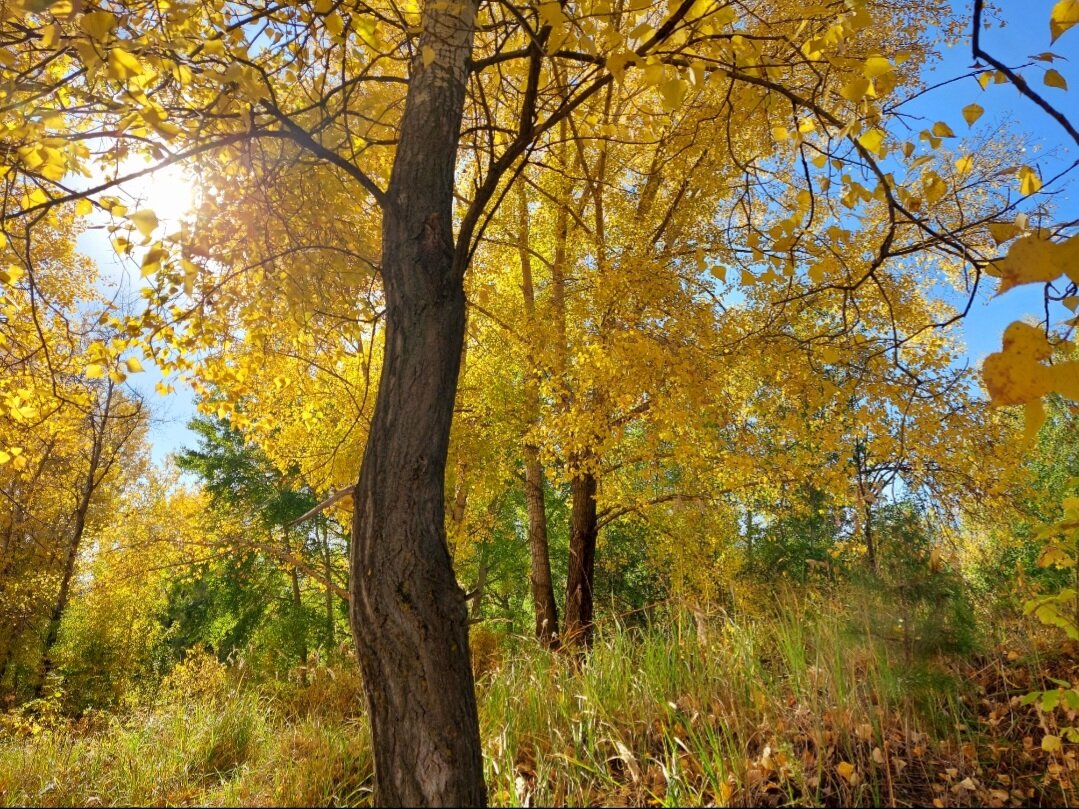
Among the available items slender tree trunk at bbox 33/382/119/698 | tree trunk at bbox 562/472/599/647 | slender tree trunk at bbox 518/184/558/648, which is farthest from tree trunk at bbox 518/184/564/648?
slender tree trunk at bbox 33/382/119/698

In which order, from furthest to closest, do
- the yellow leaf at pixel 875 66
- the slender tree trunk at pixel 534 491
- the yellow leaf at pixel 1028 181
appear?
the slender tree trunk at pixel 534 491 → the yellow leaf at pixel 875 66 → the yellow leaf at pixel 1028 181

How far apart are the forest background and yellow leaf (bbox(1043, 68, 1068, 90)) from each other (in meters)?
0.02

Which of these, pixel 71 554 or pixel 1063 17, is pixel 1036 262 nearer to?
pixel 1063 17

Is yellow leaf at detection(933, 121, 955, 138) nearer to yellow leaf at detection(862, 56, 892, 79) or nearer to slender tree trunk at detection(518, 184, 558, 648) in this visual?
yellow leaf at detection(862, 56, 892, 79)

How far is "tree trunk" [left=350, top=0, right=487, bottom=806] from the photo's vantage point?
1664 millimetres

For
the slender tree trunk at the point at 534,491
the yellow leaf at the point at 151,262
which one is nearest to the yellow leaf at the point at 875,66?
the yellow leaf at the point at 151,262

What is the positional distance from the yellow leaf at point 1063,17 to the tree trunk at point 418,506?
1.79 meters

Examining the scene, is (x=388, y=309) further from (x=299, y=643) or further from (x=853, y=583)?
(x=299, y=643)

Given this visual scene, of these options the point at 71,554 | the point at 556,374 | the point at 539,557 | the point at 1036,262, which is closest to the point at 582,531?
the point at 539,557

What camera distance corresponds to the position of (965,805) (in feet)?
7.01

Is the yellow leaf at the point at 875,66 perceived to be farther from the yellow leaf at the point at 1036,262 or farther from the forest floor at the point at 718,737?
the forest floor at the point at 718,737

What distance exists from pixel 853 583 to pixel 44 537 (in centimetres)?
1711

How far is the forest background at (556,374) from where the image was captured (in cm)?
188

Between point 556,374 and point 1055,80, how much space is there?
225 inches
